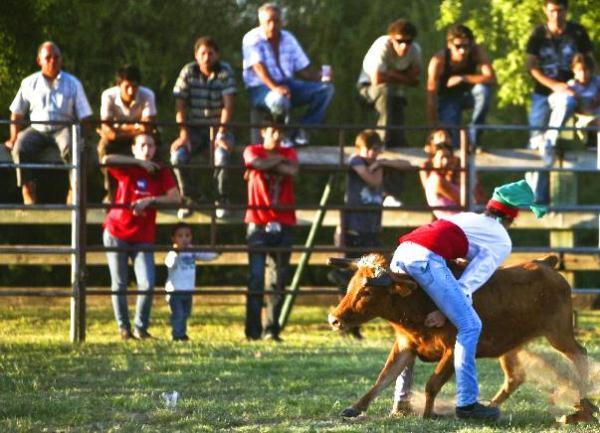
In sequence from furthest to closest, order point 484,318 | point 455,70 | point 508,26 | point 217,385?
point 508,26 → point 455,70 → point 217,385 → point 484,318

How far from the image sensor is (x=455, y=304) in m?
9.88

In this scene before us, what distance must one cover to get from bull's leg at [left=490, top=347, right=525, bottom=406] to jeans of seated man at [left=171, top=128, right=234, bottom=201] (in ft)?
16.8

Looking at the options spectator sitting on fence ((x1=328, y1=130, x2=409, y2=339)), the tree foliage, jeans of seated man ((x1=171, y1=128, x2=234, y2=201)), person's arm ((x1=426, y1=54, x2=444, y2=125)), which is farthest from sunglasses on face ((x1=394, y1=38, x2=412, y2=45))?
the tree foliage

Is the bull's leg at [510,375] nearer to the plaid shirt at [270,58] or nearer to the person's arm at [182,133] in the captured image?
the person's arm at [182,133]

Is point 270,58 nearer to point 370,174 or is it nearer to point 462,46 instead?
point 370,174

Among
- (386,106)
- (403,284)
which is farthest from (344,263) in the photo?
(386,106)

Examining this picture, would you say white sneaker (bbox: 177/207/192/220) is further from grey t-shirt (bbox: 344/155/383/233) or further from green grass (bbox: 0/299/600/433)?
grey t-shirt (bbox: 344/155/383/233)

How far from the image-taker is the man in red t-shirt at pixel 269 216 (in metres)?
15.2

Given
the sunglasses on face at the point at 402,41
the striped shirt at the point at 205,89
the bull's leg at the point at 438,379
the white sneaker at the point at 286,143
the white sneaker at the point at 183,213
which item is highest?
the sunglasses on face at the point at 402,41

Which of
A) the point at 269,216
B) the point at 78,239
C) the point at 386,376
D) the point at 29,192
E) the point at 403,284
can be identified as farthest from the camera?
the point at 29,192

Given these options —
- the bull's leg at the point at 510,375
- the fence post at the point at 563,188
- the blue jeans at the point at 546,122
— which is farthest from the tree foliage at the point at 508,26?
the bull's leg at the point at 510,375

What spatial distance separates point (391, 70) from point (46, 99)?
3502 millimetres

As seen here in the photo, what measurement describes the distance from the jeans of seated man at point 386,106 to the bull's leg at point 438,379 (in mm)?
6548

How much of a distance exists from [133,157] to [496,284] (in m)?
5.62
